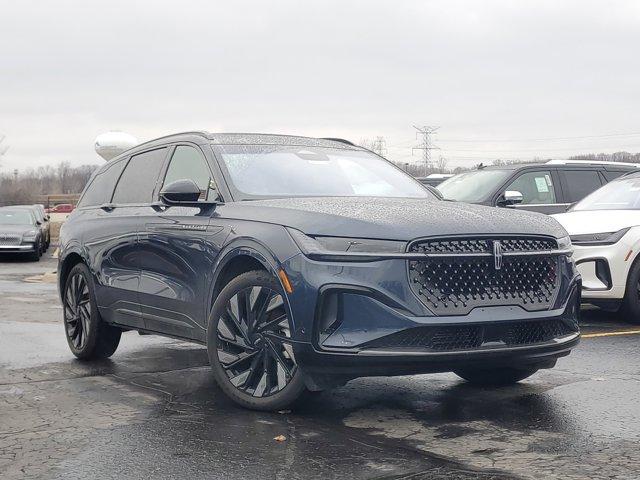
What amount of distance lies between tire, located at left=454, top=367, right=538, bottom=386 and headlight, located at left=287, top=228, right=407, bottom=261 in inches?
60.7

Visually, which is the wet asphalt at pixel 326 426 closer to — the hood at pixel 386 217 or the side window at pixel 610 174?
the hood at pixel 386 217

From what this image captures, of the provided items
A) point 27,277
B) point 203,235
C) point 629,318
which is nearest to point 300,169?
point 203,235

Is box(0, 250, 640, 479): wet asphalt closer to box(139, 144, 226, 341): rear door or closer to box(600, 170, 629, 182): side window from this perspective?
box(139, 144, 226, 341): rear door

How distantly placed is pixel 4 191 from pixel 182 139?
84090 mm

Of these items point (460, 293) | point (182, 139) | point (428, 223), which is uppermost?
point (182, 139)

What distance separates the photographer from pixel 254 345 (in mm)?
5531

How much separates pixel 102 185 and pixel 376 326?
4.06m

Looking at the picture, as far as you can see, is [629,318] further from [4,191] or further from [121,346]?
[4,191]

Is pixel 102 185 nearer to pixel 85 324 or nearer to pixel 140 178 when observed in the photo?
pixel 140 178

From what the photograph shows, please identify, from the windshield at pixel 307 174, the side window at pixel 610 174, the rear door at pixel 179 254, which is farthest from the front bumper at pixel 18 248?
the windshield at pixel 307 174

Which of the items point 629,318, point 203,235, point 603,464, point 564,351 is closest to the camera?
point 603,464

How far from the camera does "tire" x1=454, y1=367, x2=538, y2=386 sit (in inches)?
247

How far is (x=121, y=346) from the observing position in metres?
8.82

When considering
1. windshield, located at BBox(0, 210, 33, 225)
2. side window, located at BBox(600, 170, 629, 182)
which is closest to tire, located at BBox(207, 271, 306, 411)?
side window, located at BBox(600, 170, 629, 182)
